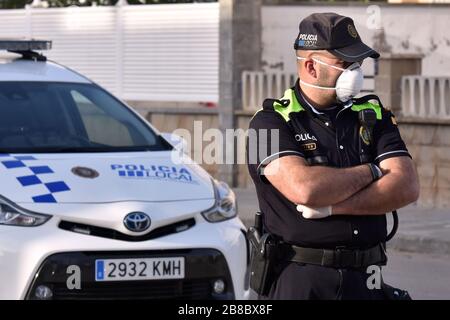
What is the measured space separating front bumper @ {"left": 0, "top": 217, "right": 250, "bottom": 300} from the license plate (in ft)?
0.09

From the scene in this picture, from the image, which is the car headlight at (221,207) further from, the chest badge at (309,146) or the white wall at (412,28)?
the white wall at (412,28)

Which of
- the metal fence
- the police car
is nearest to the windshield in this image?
the police car

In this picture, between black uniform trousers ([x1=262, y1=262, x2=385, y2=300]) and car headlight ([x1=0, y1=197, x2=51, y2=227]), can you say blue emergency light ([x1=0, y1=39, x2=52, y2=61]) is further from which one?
black uniform trousers ([x1=262, y1=262, x2=385, y2=300])

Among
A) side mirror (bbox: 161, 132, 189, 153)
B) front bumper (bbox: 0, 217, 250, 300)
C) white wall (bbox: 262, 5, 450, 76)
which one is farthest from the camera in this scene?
white wall (bbox: 262, 5, 450, 76)

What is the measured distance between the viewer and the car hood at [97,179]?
21.3ft

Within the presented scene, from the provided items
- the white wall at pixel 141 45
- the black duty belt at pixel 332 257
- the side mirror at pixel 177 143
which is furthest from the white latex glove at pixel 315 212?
the white wall at pixel 141 45

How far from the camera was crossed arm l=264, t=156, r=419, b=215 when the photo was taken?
4.18 meters

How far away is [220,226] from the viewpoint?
673 cm

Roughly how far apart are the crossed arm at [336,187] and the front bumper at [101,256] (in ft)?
7.32

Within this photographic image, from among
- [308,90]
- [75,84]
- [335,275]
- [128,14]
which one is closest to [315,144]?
[308,90]

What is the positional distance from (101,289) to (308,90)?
7.76 ft

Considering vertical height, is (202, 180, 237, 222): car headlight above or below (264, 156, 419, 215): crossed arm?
below

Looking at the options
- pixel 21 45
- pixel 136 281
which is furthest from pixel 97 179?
pixel 21 45
